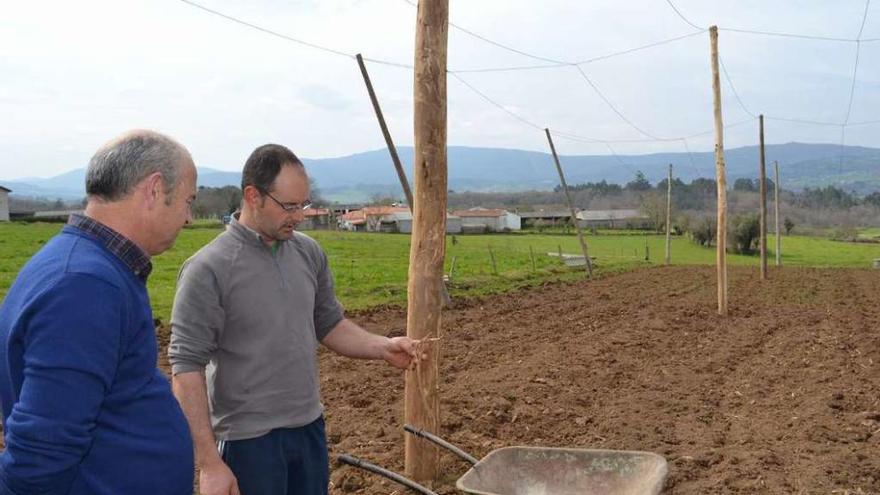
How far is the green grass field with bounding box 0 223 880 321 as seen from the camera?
1692cm

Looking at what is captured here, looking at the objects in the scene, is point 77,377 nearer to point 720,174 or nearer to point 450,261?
point 720,174

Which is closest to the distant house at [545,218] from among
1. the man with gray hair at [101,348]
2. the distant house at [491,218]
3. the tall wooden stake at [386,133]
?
the distant house at [491,218]

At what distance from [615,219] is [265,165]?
218 feet

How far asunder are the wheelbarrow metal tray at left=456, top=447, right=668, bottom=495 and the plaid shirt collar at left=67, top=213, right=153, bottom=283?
209cm

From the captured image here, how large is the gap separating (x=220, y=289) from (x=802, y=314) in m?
13.4

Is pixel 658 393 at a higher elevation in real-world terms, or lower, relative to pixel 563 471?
lower

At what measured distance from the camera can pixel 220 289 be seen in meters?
2.75

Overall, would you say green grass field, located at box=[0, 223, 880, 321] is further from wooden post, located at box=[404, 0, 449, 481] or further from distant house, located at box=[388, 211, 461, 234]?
distant house, located at box=[388, 211, 461, 234]

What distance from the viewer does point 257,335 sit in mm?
2816

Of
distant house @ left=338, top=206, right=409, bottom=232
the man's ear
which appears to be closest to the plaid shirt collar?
the man's ear

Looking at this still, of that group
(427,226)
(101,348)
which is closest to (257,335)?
(101,348)

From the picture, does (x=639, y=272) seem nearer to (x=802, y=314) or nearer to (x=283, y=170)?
(x=802, y=314)

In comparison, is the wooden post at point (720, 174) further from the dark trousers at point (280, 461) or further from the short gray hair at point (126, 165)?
the short gray hair at point (126, 165)

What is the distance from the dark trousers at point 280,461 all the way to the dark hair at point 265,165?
933 millimetres
